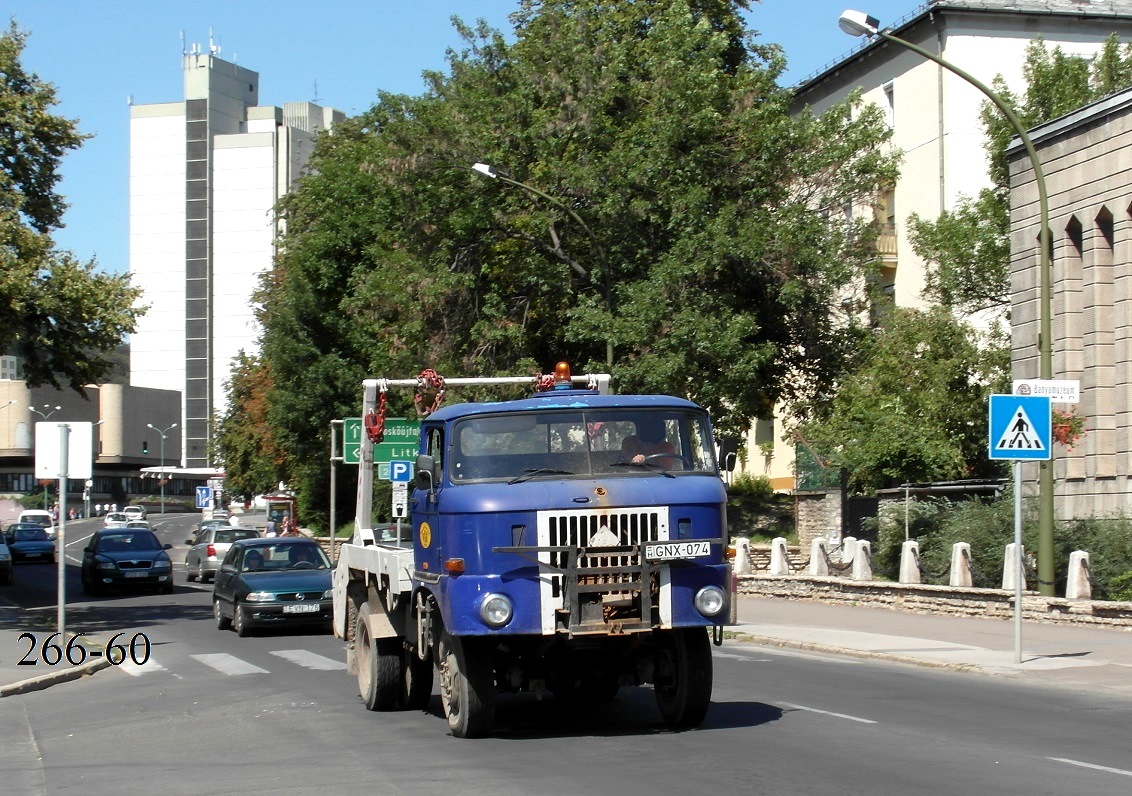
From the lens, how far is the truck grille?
10.4m

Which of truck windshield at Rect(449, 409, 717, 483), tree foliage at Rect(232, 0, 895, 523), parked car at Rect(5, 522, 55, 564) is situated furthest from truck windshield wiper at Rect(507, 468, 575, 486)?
parked car at Rect(5, 522, 55, 564)

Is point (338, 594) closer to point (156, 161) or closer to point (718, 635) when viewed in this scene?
point (718, 635)

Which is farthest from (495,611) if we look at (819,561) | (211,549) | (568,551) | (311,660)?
(211,549)

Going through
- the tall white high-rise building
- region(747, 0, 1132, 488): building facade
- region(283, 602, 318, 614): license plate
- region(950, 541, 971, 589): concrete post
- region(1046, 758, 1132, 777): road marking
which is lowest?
region(283, 602, 318, 614): license plate

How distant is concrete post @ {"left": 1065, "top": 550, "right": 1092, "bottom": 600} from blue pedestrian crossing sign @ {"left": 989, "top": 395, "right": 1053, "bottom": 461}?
19.2 ft

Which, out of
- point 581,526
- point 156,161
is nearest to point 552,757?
point 581,526

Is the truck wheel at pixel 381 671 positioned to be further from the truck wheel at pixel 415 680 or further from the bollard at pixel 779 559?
the bollard at pixel 779 559

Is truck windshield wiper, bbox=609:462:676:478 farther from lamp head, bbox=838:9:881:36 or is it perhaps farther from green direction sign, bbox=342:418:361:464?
green direction sign, bbox=342:418:361:464

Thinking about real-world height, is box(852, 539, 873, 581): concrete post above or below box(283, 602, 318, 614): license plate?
above

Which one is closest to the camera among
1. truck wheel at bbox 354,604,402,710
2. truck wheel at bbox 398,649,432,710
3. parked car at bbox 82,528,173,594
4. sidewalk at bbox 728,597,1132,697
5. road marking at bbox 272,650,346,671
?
truck wheel at bbox 354,604,402,710

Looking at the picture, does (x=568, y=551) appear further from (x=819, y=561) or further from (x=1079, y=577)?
(x=819, y=561)

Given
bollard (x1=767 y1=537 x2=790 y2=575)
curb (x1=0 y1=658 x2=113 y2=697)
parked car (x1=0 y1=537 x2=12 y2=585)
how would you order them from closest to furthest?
curb (x1=0 y1=658 x2=113 y2=697)
bollard (x1=767 y1=537 x2=790 y2=575)
parked car (x1=0 y1=537 x2=12 y2=585)

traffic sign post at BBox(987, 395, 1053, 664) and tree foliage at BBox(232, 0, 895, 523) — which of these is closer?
traffic sign post at BBox(987, 395, 1053, 664)

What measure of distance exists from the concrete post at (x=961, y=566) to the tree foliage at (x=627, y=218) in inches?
312
